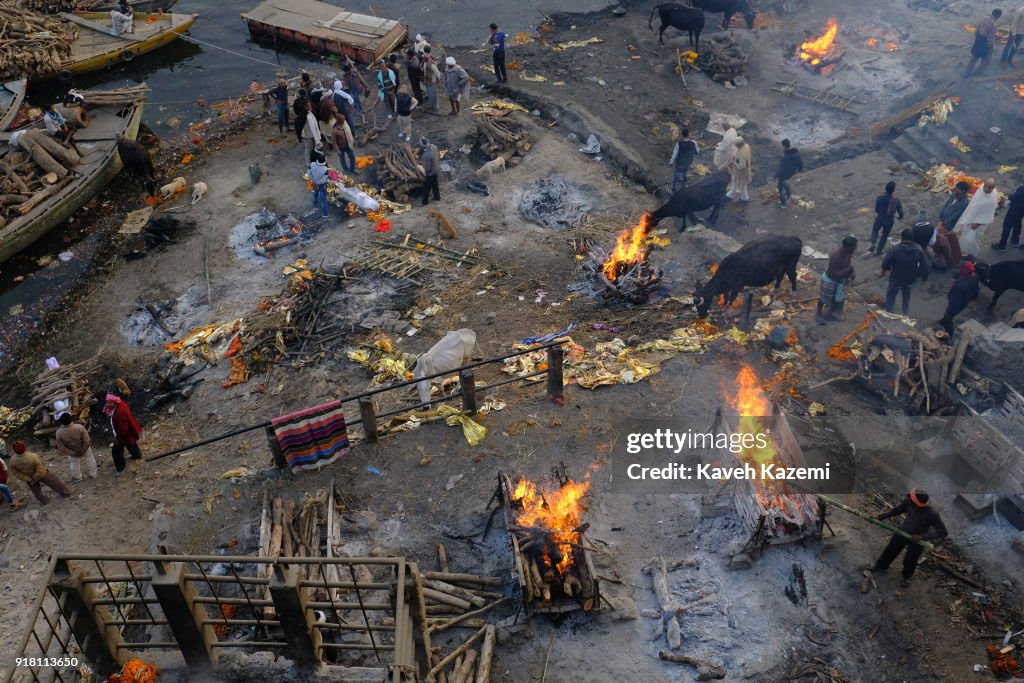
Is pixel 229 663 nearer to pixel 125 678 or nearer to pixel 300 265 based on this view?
pixel 125 678

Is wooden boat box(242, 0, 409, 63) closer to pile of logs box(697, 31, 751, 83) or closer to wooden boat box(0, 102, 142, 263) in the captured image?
wooden boat box(0, 102, 142, 263)

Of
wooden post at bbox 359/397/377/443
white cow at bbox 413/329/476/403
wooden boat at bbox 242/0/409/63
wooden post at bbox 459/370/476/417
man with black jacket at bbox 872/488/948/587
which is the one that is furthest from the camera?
wooden boat at bbox 242/0/409/63

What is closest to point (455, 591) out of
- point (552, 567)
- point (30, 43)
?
point (552, 567)

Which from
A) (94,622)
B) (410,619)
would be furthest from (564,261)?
(94,622)

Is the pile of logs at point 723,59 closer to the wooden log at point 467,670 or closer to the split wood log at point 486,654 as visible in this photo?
the split wood log at point 486,654

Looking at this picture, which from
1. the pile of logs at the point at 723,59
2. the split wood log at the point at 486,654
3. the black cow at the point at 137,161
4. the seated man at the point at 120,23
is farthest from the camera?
the seated man at the point at 120,23

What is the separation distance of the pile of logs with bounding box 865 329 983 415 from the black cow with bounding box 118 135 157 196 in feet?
58.9

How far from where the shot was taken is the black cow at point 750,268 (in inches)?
549

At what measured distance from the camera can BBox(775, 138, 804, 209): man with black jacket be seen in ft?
56.7

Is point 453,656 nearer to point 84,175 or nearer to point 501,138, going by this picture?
point 501,138

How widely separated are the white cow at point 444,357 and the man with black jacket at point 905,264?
25.9 ft

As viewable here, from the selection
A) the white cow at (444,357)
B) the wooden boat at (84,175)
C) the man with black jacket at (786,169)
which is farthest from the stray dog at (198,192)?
the man with black jacket at (786,169)

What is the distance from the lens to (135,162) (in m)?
19.6

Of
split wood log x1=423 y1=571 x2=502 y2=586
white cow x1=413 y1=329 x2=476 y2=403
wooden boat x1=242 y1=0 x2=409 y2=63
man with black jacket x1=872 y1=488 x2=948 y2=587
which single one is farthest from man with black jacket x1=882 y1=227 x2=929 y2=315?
wooden boat x1=242 y1=0 x2=409 y2=63
